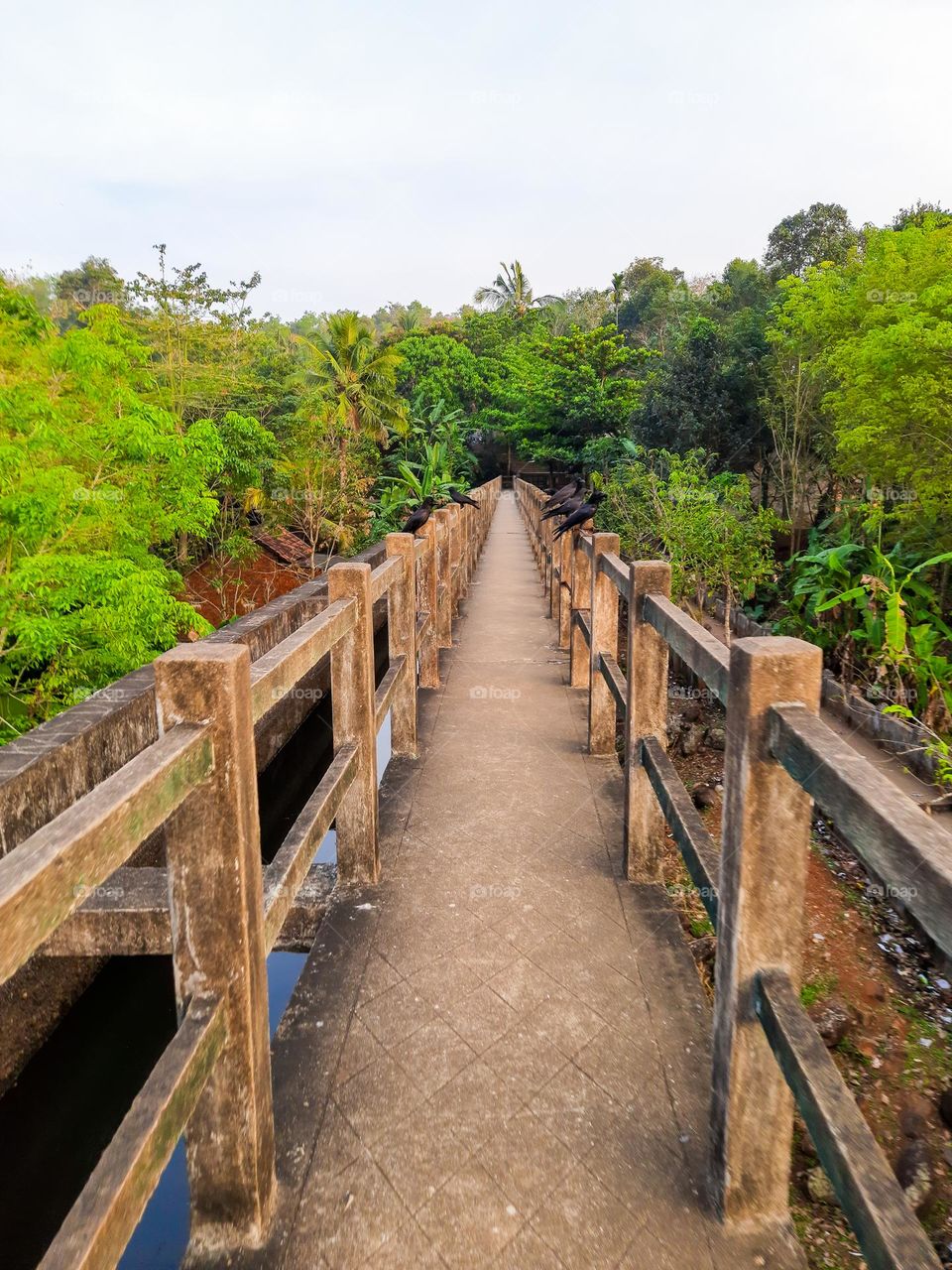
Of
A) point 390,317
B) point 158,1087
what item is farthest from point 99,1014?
point 390,317

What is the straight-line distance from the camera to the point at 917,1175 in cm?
293

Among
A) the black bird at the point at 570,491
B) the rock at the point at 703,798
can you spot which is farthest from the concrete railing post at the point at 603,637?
the black bird at the point at 570,491

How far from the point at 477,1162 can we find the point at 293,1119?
46cm

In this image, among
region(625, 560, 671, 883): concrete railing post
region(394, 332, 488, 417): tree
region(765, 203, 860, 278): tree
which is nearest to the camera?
region(625, 560, 671, 883): concrete railing post

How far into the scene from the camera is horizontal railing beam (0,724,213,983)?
34.6 inches

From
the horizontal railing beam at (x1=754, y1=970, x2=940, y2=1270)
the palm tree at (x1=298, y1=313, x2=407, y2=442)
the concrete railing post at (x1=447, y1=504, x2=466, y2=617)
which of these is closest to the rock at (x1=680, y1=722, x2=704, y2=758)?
the concrete railing post at (x1=447, y1=504, x2=466, y2=617)

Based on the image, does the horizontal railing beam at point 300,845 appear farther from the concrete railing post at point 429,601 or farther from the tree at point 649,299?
the tree at point 649,299

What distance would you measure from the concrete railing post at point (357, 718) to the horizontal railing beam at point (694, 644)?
99cm

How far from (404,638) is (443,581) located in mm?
2854

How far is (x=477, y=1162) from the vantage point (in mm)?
1816

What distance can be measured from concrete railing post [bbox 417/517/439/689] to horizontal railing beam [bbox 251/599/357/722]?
307 cm

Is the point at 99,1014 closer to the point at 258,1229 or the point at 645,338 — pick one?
the point at 258,1229

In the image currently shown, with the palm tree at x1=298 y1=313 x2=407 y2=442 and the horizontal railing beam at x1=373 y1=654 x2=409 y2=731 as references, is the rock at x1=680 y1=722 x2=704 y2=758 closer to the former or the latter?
the horizontal railing beam at x1=373 y1=654 x2=409 y2=731

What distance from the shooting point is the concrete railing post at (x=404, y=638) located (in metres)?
4.21
